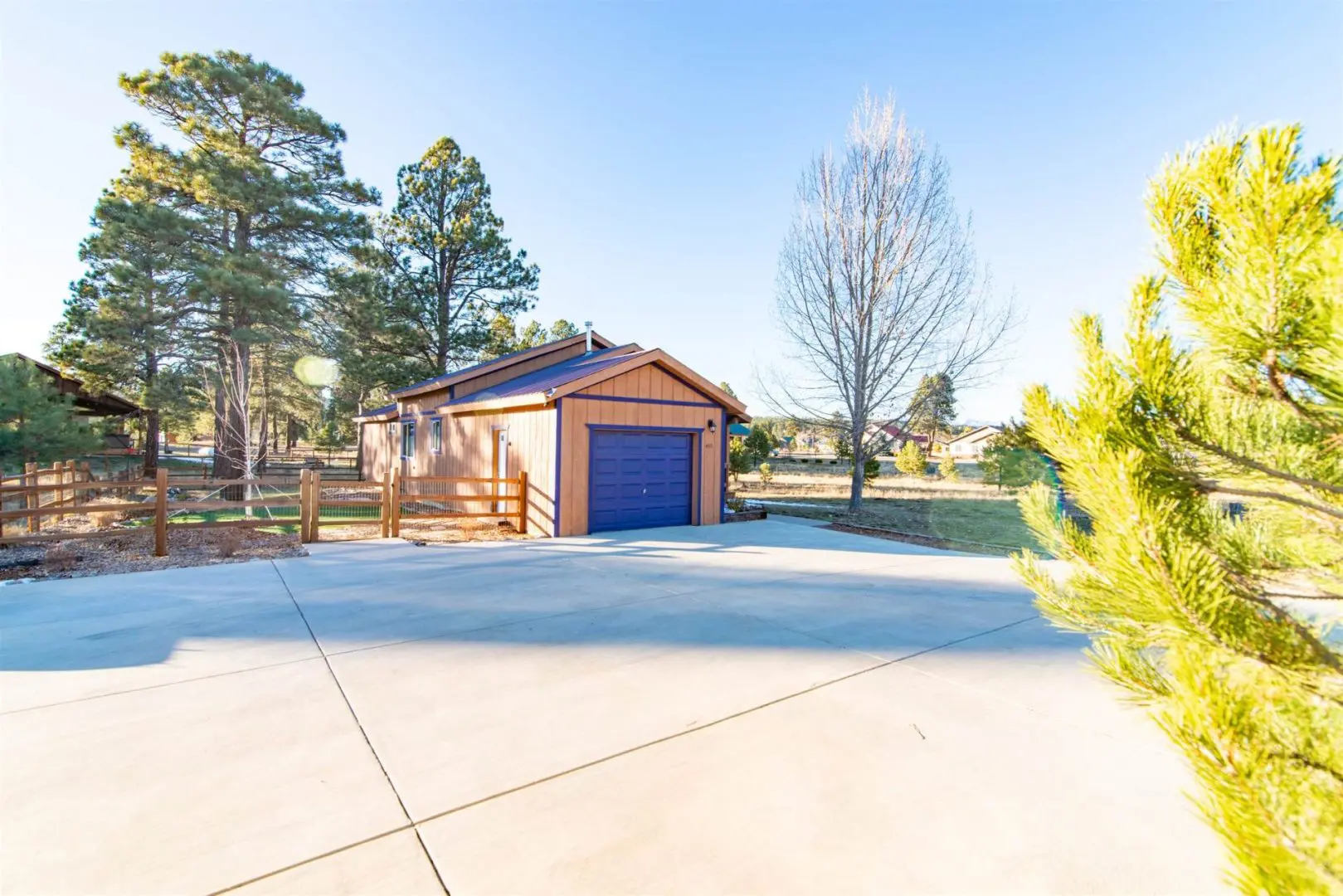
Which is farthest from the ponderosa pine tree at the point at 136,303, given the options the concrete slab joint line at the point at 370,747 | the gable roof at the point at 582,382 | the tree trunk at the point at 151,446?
the concrete slab joint line at the point at 370,747

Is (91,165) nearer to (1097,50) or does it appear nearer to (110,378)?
(110,378)

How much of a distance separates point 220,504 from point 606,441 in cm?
586

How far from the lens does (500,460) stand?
1238 cm

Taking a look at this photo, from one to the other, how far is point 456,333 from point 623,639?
20767mm

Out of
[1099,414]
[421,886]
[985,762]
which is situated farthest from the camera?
[985,762]

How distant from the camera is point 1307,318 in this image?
1.03 metres

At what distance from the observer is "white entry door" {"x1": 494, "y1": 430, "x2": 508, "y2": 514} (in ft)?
39.8

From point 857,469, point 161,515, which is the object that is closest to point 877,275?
point 857,469

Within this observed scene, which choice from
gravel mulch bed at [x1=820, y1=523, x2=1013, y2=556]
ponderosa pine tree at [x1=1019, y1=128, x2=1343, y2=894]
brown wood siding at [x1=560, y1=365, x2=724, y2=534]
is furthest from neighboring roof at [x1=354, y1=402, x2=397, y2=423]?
ponderosa pine tree at [x1=1019, y1=128, x2=1343, y2=894]

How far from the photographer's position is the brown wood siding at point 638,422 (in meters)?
10.4

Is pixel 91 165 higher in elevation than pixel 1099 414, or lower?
higher

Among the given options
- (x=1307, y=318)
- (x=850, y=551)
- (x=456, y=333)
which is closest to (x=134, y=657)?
(x=1307, y=318)

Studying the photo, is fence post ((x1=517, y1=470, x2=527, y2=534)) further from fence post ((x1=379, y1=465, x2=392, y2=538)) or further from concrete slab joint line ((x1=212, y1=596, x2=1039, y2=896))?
concrete slab joint line ((x1=212, y1=596, x2=1039, y2=896))

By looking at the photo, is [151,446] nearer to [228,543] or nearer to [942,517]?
[228,543]
